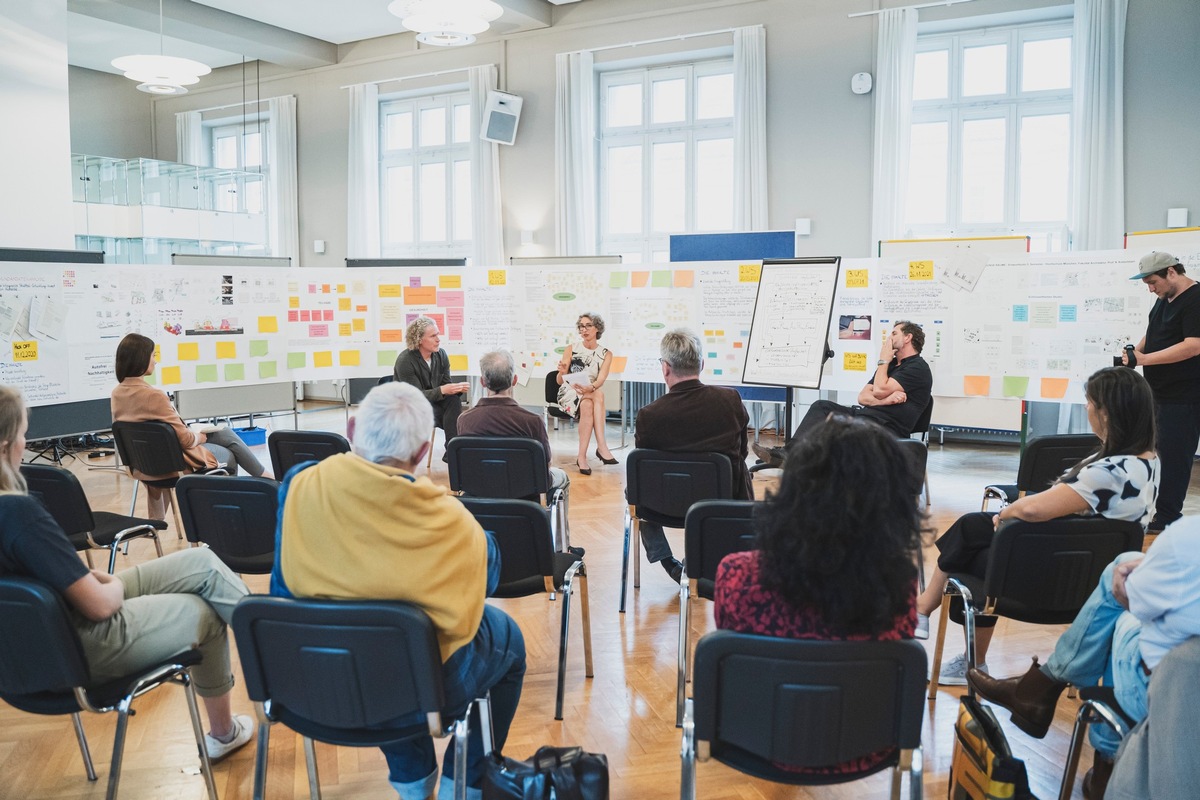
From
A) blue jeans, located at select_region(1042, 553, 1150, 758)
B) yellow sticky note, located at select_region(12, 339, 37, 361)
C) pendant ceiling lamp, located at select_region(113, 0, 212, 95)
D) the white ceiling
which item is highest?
the white ceiling

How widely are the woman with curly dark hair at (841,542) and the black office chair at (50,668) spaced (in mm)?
1535

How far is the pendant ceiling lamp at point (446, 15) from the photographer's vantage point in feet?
24.5

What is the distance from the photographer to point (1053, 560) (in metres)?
2.71

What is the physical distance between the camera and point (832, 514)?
1.79 metres

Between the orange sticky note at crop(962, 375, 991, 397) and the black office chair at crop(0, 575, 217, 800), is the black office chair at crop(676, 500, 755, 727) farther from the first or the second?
the orange sticky note at crop(962, 375, 991, 397)

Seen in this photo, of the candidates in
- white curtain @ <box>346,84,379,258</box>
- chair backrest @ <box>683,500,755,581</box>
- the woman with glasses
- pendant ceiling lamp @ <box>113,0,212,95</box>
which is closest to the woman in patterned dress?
chair backrest @ <box>683,500,755,581</box>

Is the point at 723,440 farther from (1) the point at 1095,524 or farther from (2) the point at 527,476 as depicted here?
(1) the point at 1095,524

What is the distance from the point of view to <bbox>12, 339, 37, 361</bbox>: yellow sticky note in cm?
613

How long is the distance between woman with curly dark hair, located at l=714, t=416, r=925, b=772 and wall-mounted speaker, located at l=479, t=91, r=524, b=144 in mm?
9072

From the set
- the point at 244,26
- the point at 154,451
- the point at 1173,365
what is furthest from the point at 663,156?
the point at 154,451

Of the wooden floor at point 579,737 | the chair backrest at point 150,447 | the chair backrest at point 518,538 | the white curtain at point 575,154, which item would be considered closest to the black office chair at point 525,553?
the chair backrest at point 518,538

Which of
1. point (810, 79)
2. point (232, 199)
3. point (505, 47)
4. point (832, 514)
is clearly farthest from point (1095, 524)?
point (232, 199)

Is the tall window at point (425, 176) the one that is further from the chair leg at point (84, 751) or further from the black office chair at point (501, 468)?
the chair leg at point (84, 751)

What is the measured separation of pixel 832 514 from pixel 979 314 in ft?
17.1
